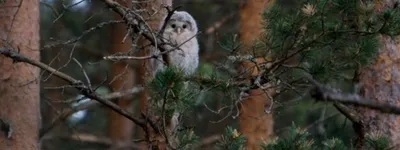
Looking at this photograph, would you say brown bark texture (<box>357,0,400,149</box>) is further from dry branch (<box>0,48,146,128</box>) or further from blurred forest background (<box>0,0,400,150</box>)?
dry branch (<box>0,48,146,128</box>)

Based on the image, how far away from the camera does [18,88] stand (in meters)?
5.79

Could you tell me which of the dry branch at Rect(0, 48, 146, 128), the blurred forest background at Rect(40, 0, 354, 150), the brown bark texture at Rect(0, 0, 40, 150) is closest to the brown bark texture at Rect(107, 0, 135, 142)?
the blurred forest background at Rect(40, 0, 354, 150)

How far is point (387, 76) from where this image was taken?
5.78m

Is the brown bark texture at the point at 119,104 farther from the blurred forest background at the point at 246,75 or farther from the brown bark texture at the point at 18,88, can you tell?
the brown bark texture at the point at 18,88

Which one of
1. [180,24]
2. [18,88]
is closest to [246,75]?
[18,88]

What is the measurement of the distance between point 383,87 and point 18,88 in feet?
8.00

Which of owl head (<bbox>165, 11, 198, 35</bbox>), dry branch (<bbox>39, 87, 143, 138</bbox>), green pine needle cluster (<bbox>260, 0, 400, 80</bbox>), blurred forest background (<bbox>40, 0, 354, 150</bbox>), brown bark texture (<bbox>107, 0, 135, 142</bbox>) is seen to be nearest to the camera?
green pine needle cluster (<bbox>260, 0, 400, 80</bbox>)

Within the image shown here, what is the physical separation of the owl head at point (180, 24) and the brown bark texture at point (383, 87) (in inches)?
64.0

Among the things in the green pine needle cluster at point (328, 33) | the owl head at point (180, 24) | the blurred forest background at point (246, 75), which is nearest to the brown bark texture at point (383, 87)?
the blurred forest background at point (246, 75)

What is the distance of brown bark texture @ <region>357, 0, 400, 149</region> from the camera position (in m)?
5.71

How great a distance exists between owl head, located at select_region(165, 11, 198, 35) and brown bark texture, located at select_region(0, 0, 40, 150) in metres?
1.26

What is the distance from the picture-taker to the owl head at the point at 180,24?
679cm

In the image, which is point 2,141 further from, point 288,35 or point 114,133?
point 114,133

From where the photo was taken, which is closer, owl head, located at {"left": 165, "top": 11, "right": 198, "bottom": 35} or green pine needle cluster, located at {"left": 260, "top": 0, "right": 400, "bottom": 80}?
green pine needle cluster, located at {"left": 260, "top": 0, "right": 400, "bottom": 80}
